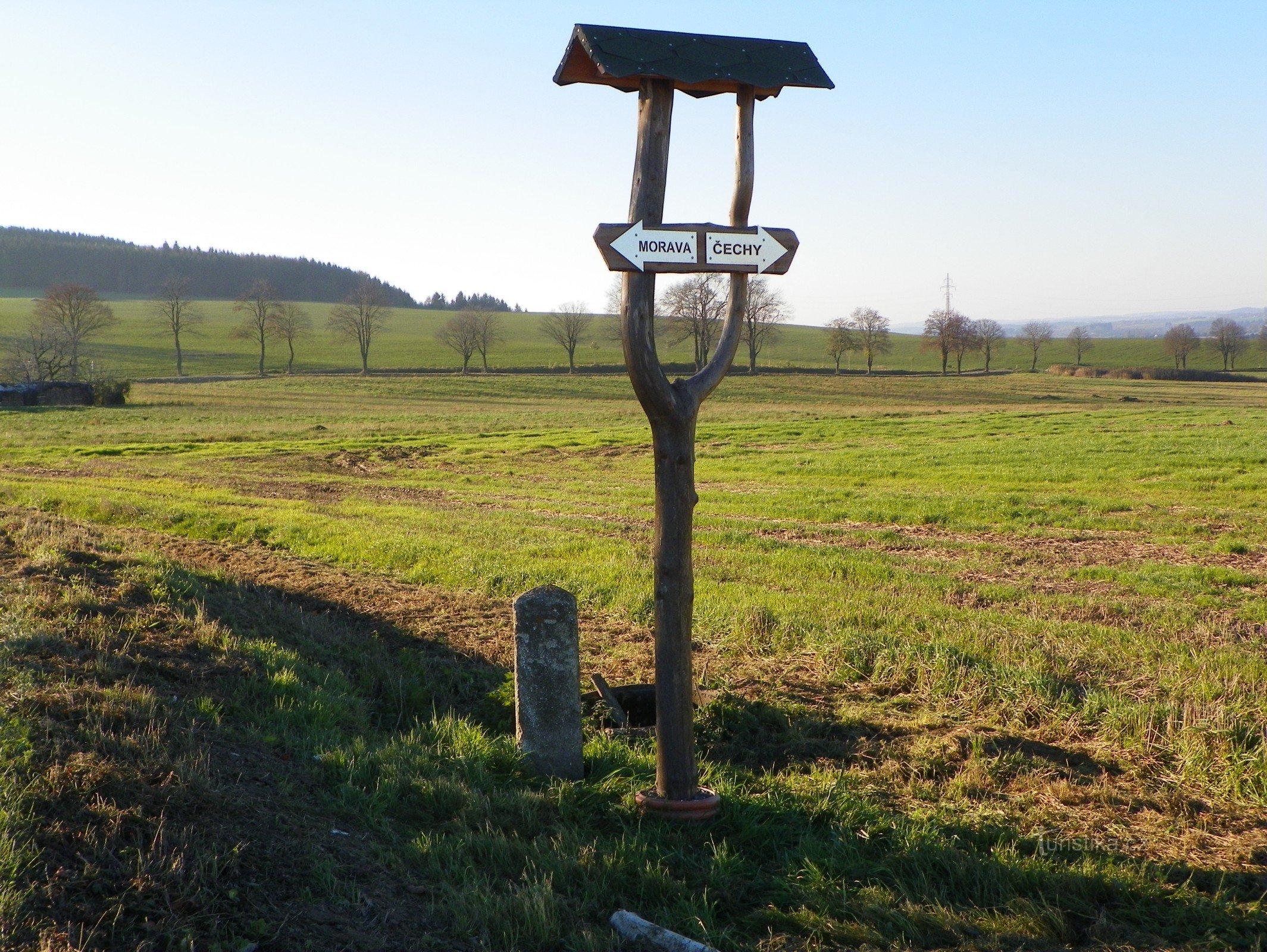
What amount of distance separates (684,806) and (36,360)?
64894mm

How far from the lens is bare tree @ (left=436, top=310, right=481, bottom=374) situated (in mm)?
87125

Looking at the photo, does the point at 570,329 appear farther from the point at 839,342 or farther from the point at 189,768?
the point at 189,768

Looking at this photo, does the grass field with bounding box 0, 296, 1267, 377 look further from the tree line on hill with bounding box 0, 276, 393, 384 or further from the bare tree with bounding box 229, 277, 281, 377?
the bare tree with bounding box 229, 277, 281, 377

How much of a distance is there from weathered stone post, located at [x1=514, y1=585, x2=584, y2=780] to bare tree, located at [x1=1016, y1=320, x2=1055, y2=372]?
112 meters

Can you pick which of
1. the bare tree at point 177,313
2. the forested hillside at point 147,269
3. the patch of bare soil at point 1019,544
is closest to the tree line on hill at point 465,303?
the forested hillside at point 147,269

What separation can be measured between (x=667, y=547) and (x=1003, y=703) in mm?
2932

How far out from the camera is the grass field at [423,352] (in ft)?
296

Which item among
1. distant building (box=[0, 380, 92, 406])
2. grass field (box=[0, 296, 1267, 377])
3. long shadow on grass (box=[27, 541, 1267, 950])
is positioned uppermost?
grass field (box=[0, 296, 1267, 377])

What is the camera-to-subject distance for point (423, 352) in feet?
335

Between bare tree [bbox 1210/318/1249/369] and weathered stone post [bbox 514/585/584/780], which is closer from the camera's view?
weathered stone post [bbox 514/585/584/780]

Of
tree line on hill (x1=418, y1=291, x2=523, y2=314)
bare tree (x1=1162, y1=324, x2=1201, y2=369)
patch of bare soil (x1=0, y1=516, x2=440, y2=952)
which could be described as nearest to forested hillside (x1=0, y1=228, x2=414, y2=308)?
tree line on hill (x1=418, y1=291, x2=523, y2=314)

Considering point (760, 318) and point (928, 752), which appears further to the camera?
point (760, 318)

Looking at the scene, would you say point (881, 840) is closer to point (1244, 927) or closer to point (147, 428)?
point (1244, 927)

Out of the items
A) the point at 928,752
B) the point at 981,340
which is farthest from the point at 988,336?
the point at 928,752
